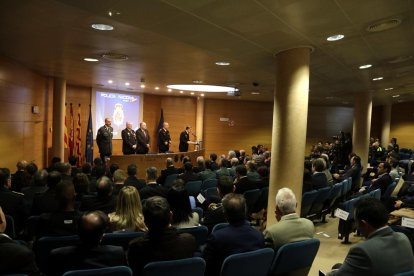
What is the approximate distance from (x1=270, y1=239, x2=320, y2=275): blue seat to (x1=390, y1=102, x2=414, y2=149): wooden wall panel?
21.9 meters

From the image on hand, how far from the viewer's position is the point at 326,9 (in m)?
4.02

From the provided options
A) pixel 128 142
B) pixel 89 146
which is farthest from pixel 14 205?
pixel 89 146

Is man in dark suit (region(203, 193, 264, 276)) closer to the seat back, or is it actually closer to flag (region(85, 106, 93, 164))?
the seat back

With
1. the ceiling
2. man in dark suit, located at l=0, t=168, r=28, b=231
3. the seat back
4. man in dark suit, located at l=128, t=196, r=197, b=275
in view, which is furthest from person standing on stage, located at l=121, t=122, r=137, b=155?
man in dark suit, located at l=128, t=196, r=197, b=275

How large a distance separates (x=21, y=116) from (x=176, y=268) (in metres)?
8.30

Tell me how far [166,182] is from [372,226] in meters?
5.29

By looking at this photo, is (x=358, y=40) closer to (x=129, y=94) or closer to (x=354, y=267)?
(x=354, y=267)

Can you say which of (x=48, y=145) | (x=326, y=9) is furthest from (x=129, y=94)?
(x=326, y=9)

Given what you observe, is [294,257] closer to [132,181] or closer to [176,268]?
[176,268]

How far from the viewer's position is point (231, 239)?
9.22ft

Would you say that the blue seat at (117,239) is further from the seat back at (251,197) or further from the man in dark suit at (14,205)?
the seat back at (251,197)

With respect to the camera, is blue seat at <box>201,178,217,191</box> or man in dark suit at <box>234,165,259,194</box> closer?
man in dark suit at <box>234,165,259,194</box>

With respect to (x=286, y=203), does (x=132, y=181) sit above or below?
below

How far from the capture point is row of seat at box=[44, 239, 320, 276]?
2266 millimetres
